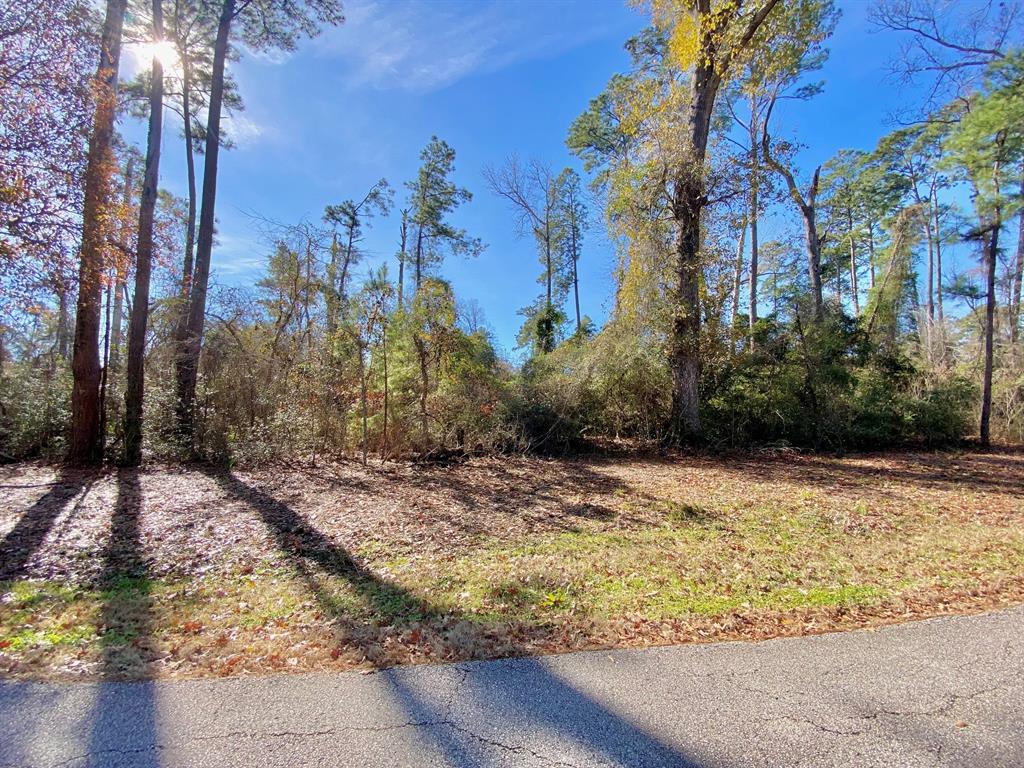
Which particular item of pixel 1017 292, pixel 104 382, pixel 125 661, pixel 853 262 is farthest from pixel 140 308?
pixel 853 262

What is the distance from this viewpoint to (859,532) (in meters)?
5.24

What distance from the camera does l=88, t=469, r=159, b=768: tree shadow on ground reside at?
1.97m

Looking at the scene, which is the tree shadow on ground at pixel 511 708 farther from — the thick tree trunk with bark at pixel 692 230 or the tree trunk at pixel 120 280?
the thick tree trunk with bark at pixel 692 230

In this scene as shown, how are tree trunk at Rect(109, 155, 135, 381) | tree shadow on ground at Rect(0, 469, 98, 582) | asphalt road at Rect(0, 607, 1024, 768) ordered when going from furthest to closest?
tree trunk at Rect(109, 155, 135, 381)
tree shadow on ground at Rect(0, 469, 98, 582)
asphalt road at Rect(0, 607, 1024, 768)

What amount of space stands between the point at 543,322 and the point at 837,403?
12.1m

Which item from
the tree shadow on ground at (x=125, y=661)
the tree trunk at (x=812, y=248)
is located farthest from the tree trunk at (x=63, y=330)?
the tree trunk at (x=812, y=248)

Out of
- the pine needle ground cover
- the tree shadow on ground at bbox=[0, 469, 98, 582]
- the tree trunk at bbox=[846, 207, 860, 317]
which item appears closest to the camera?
the pine needle ground cover

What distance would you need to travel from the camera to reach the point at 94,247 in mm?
6254

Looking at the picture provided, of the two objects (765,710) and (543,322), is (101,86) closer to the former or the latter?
(765,710)

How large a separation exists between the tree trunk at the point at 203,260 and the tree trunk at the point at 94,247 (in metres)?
1.43

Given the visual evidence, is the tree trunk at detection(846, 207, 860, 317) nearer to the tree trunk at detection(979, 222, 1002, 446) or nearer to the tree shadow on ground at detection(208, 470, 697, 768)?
the tree trunk at detection(979, 222, 1002, 446)

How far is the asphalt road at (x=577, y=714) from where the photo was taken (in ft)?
6.31

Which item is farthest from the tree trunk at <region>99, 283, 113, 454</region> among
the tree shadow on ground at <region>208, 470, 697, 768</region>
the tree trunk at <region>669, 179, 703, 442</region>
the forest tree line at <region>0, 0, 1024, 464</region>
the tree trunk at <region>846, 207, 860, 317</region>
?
the tree trunk at <region>846, 207, 860, 317</region>

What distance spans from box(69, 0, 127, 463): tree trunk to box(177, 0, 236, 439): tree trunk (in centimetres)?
143
